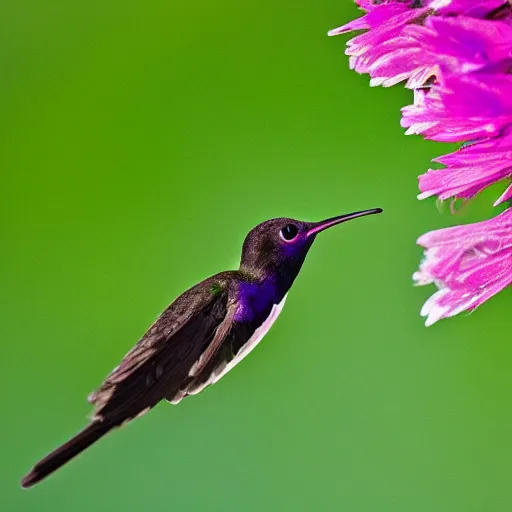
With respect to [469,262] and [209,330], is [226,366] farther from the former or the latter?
[469,262]

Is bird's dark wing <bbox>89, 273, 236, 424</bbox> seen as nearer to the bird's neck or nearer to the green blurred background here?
the bird's neck

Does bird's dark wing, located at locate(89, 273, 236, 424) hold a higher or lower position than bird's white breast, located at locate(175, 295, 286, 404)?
higher

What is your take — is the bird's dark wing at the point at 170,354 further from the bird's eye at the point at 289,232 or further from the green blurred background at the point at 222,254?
the green blurred background at the point at 222,254

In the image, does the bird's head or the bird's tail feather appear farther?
the bird's head

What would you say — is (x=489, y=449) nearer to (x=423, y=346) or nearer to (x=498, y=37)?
(x=423, y=346)

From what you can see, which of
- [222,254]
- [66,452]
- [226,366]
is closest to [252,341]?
[226,366]

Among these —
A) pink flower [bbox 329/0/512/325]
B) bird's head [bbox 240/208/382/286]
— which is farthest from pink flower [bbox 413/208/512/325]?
bird's head [bbox 240/208/382/286]

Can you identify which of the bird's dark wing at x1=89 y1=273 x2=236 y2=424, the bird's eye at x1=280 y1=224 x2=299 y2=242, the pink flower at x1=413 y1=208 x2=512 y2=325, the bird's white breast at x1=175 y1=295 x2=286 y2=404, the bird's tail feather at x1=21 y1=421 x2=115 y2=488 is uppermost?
the bird's eye at x1=280 y1=224 x2=299 y2=242

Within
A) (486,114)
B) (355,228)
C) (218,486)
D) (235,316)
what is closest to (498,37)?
(486,114)
